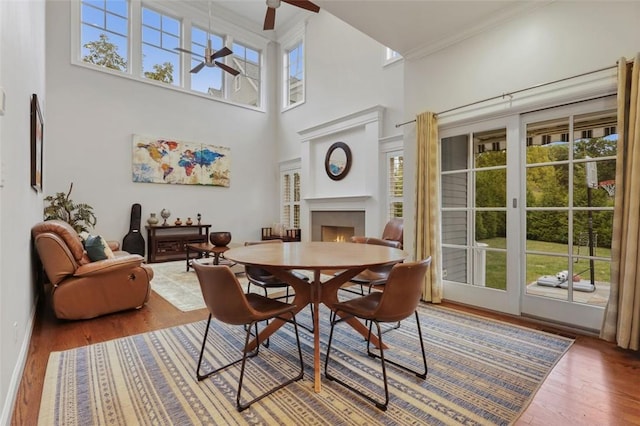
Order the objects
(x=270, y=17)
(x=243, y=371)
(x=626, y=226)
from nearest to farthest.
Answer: (x=243, y=371) → (x=626, y=226) → (x=270, y=17)

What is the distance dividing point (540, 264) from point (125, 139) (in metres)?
6.80

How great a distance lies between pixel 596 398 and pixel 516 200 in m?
1.69

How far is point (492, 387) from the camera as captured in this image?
182cm

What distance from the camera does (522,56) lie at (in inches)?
113

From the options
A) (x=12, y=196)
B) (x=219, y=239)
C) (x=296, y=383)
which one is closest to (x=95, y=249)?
(x=12, y=196)

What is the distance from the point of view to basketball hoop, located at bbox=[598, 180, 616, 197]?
2479mm

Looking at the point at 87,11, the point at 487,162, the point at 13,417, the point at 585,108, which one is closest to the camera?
the point at 13,417

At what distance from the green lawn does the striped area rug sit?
558mm

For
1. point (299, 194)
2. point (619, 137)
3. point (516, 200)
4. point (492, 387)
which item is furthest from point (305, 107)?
point (492, 387)

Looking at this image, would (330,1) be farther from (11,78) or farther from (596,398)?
(596,398)

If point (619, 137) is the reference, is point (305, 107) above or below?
above

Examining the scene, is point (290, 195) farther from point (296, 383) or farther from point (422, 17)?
point (296, 383)

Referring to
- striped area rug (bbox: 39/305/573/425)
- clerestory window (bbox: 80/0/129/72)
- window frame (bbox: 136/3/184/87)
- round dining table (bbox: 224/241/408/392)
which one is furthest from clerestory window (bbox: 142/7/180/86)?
round dining table (bbox: 224/241/408/392)

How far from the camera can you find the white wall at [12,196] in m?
1.51
